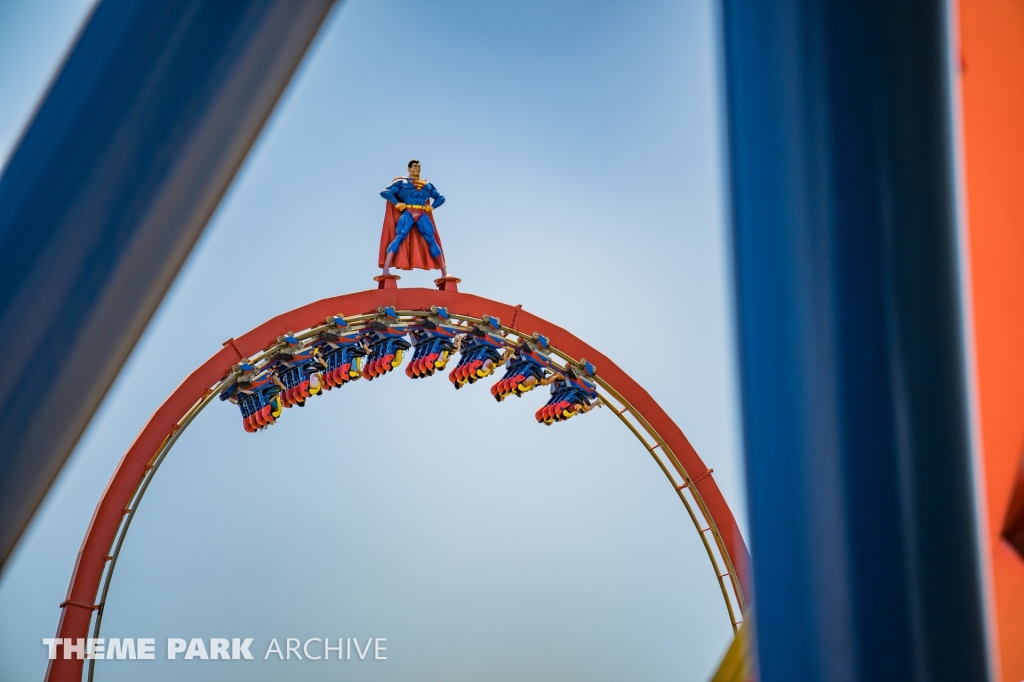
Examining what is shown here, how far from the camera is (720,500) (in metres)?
6.37

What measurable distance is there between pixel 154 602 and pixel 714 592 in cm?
521

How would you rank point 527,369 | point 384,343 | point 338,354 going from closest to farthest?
point 338,354, point 384,343, point 527,369

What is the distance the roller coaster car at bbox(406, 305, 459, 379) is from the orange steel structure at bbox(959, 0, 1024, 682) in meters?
3.98

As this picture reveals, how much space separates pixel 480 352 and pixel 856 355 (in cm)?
559

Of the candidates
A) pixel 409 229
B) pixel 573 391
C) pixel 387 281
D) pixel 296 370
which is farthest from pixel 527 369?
pixel 296 370

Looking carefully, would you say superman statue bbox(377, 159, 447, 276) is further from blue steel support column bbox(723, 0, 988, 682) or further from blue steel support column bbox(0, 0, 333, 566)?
blue steel support column bbox(723, 0, 988, 682)

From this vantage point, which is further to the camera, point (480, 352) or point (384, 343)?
point (480, 352)

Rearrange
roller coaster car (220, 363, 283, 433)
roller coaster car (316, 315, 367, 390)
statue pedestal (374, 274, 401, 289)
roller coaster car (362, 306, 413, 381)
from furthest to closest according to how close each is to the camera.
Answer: statue pedestal (374, 274, 401, 289) → roller coaster car (362, 306, 413, 381) → roller coaster car (316, 315, 367, 390) → roller coaster car (220, 363, 283, 433)

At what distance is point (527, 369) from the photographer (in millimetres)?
6344

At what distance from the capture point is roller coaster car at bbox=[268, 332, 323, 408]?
568cm

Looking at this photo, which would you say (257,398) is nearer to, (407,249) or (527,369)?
(407,249)

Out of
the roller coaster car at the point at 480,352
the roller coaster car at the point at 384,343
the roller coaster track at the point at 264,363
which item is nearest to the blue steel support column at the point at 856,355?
the roller coaster track at the point at 264,363

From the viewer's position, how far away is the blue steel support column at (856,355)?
0.57 meters

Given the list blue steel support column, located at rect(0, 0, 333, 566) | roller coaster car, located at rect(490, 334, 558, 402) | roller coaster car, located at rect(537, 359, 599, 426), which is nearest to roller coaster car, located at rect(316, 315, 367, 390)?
roller coaster car, located at rect(490, 334, 558, 402)
